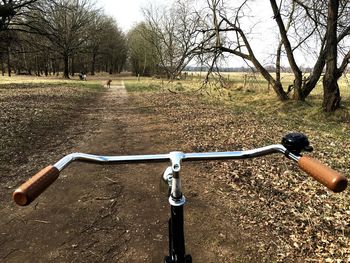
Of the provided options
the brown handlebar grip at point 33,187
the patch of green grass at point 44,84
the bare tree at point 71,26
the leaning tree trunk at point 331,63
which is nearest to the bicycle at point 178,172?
the brown handlebar grip at point 33,187

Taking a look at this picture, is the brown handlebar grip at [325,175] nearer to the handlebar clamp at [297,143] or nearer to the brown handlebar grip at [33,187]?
the handlebar clamp at [297,143]

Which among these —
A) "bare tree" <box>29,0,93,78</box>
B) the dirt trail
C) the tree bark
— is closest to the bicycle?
the dirt trail

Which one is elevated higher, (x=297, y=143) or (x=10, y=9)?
(x=10, y=9)

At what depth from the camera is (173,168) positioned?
165cm

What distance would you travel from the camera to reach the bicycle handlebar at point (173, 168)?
1393 millimetres

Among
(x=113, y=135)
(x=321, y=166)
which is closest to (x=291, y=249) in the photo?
(x=321, y=166)

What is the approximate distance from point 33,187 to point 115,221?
3.46 m

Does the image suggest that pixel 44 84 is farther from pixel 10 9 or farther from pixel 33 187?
pixel 33 187

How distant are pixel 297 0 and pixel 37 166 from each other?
47.0 ft

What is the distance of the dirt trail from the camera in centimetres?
398

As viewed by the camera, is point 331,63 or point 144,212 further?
point 331,63

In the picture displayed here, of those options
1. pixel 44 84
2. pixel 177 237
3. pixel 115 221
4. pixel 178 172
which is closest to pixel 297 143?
pixel 178 172

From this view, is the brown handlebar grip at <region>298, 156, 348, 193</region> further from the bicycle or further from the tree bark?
the tree bark

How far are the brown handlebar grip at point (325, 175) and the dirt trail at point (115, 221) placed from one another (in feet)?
8.77
